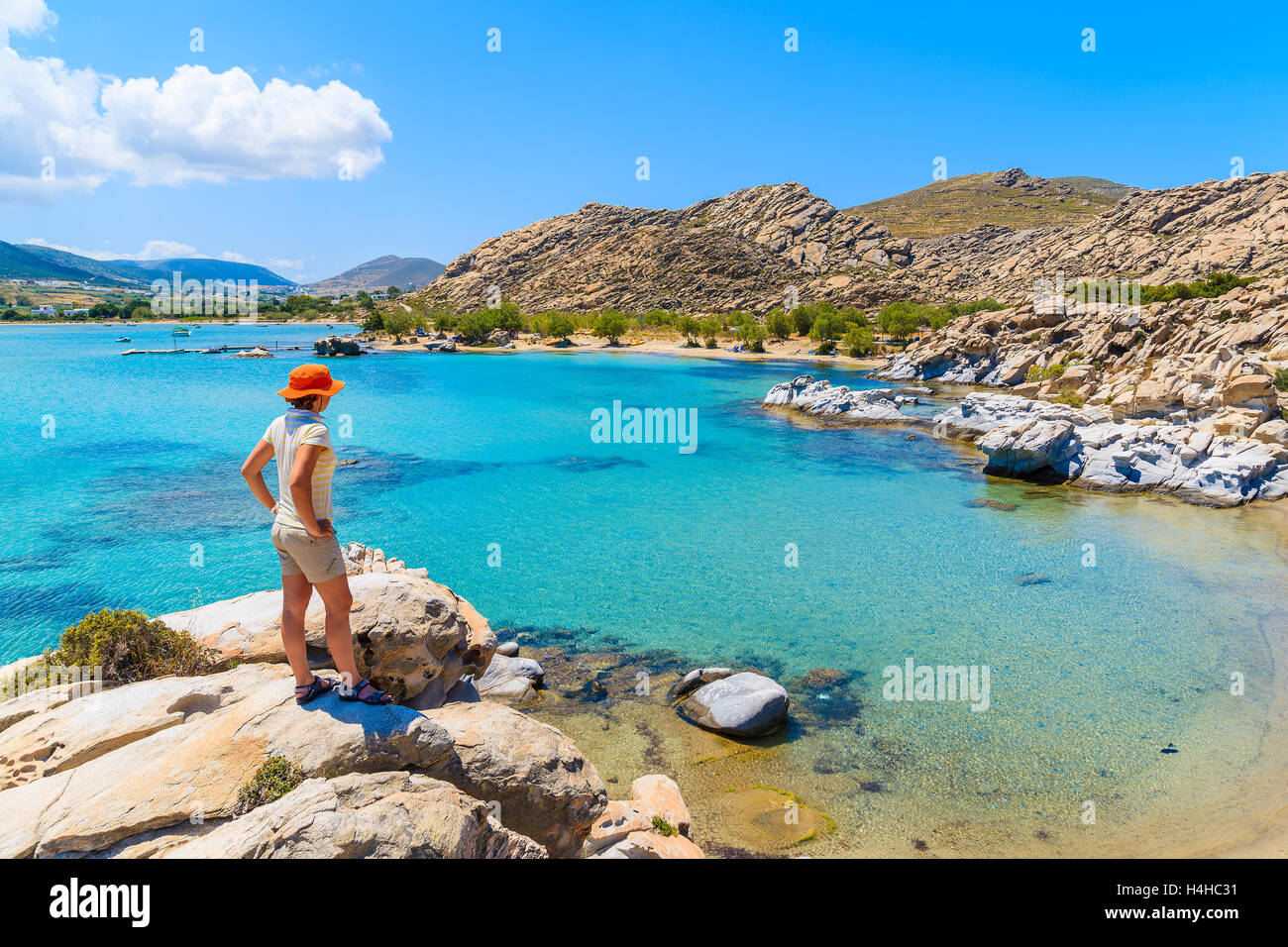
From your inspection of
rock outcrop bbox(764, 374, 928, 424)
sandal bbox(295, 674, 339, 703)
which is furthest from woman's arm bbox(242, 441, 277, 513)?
rock outcrop bbox(764, 374, 928, 424)

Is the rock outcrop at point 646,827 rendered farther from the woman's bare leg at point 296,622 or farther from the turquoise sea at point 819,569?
the woman's bare leg at point 296,622

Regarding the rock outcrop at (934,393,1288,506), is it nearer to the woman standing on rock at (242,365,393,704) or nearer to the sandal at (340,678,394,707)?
the sandal at (340,678,394,707)

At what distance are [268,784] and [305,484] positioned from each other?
245cm

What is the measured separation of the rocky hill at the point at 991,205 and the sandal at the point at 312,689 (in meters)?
161

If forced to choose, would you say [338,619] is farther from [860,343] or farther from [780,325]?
[780,325]

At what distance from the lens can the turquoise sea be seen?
1105 cm

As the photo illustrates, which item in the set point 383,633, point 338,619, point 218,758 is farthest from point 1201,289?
point 218,758

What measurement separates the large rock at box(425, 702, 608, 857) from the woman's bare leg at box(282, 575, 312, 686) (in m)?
1.37

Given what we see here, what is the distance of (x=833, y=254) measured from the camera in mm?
128375
